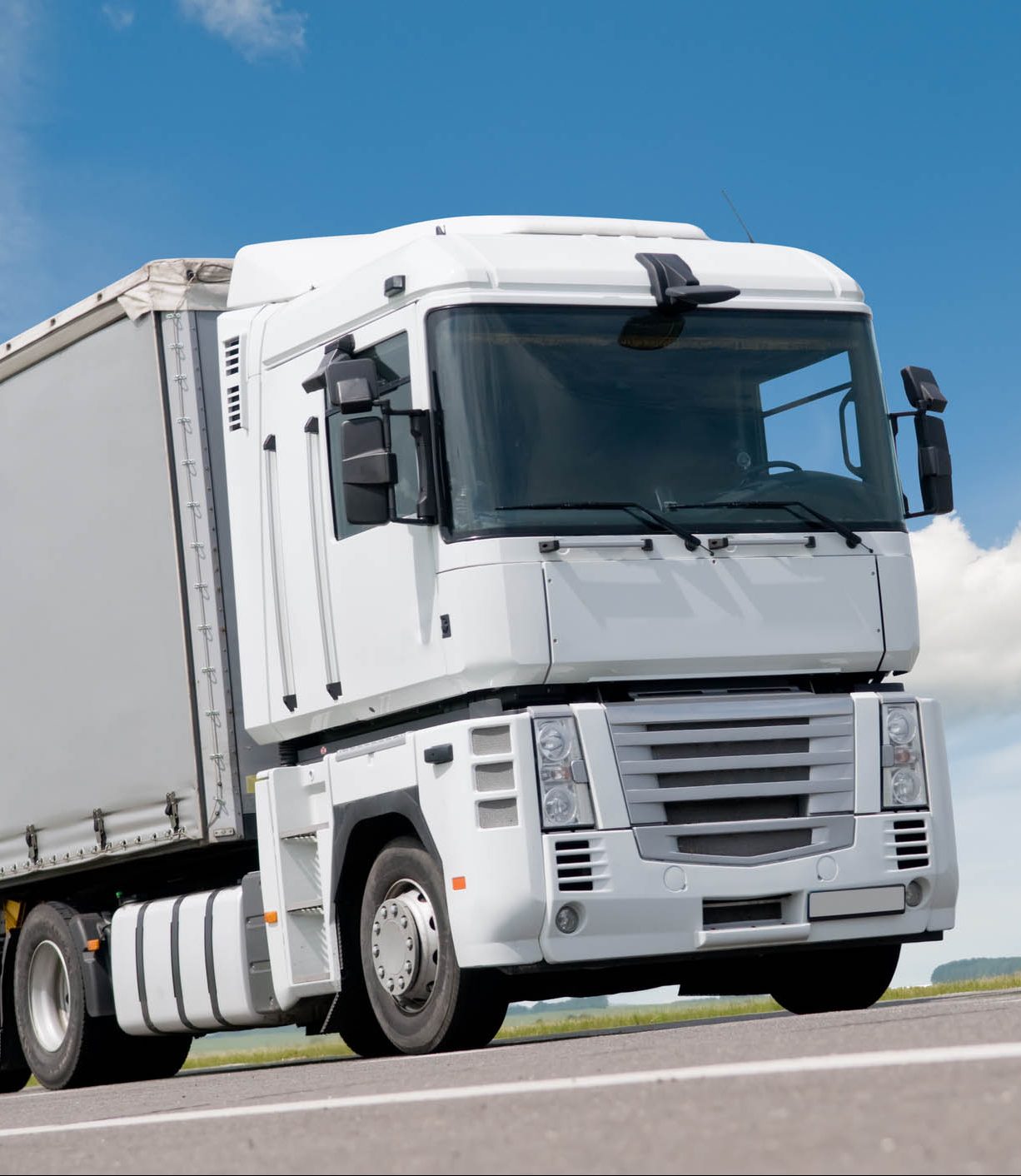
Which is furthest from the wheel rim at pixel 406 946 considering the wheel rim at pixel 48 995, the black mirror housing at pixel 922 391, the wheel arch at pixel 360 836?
the wheel rim at pixel 48 995

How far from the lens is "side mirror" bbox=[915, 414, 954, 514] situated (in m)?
10.2

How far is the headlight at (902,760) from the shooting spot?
385 inches

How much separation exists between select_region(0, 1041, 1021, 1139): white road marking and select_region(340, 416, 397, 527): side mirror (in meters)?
3.23

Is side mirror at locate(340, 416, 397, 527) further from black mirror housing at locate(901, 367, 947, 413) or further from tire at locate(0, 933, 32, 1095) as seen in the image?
tire at locate(0, 933, 32, 1095)

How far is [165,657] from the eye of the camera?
11656 millimetres

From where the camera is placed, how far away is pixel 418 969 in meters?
9.43

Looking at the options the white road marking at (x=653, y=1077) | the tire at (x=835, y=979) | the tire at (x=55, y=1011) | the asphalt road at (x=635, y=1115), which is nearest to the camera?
the asphalt road at (x=635, y=1115)

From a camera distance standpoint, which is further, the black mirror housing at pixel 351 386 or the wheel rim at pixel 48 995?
the wheel rim at pixel 48 995

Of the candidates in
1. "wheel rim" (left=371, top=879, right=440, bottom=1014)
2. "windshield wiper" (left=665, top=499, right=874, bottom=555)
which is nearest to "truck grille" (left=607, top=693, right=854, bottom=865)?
"windshield wiper" (left=665, top=499, right=874, bottom=555)

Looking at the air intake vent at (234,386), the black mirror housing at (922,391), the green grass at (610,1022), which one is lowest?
the green grass at (610,1022)

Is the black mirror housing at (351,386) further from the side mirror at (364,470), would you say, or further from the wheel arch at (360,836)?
the wheel arch at (360,836)

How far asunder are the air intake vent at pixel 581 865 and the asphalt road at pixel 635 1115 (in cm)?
109

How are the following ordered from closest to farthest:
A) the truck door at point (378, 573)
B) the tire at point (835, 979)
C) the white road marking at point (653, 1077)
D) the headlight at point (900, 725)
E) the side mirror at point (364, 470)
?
the white road marking at point (653, 1077) → the side mirror at point (364, 470) → the truck door at point (378, 573) → the headlight at point (900, 725) → the tire at point (835, 979)

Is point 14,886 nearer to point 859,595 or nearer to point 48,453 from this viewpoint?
point 48,453
